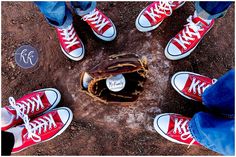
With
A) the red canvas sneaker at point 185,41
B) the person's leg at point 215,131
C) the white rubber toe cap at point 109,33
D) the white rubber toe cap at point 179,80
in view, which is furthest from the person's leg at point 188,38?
the person's leg at point 215,131

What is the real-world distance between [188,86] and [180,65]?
139 mm

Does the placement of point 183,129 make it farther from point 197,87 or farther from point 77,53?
point 77,53

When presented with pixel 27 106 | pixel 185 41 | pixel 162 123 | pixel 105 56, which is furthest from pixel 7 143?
pixel 185 41

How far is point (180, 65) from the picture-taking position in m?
2.10

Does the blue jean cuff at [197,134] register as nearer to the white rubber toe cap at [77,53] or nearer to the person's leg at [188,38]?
the person's leg at [188,38]

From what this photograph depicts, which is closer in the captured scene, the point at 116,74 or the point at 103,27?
the point at 116,74

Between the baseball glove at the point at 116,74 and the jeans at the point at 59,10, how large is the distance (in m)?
0.27

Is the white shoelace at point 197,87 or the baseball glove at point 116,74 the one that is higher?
the baseball glove at point 116,74

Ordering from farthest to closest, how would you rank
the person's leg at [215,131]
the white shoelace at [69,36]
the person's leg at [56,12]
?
1. the white shoelace at [69,36]
2. the person's leg at [56,12]
3. the person's leg at [215,131]

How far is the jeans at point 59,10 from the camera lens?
1.56m

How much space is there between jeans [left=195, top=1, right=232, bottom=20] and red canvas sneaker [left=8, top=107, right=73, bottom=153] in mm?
912

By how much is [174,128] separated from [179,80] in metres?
0.28

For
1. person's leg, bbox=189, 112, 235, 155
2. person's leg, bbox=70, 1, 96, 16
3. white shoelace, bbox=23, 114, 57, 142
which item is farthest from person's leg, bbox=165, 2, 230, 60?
white shoelace, bbox=23, 114, 57, 142

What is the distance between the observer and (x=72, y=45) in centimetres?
203
